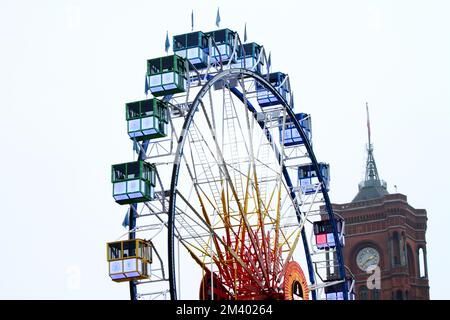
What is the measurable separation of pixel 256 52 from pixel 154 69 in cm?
1075

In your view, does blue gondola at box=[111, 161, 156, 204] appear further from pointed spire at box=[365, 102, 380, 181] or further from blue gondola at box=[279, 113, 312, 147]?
pointed spire at box=[365, 102, 380, 181]

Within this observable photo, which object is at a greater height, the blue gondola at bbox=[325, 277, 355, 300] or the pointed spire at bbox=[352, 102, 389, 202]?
the pointed spire at bbox=[352, 102, 389, 202]

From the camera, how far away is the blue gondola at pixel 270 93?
6612 centimetres

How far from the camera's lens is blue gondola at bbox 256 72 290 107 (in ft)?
217

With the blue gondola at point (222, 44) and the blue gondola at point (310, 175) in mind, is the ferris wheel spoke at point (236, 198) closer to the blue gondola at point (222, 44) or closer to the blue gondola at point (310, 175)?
the blue gondola at point (222, 44)

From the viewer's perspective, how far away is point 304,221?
205ft

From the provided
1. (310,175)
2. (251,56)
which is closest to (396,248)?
(310,175)

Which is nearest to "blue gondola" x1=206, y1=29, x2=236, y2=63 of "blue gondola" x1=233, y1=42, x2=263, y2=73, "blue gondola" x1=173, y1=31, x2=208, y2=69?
"blue gondola" x1=173, y1=31, x2=208, y2=69

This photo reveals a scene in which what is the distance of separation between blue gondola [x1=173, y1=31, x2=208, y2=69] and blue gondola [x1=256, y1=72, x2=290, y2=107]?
237 inches

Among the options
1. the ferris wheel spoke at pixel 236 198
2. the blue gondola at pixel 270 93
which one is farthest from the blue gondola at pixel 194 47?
the blue gondola at pixel 270 93

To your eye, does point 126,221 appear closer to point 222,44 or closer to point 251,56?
point 222,44

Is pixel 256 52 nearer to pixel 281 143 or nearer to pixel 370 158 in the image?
pixel 281 143

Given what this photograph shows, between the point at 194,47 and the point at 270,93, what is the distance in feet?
25.0
